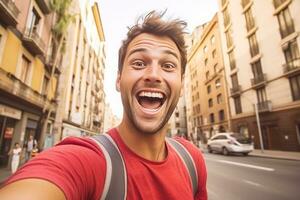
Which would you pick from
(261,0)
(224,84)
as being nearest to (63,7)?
(261,0)

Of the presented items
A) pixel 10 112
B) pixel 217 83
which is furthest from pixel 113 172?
pixel 217 83

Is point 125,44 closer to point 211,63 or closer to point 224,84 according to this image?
point 224,84

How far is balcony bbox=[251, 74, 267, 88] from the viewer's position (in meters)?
19.9

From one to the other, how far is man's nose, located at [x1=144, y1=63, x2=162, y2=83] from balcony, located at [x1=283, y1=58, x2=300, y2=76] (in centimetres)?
1897

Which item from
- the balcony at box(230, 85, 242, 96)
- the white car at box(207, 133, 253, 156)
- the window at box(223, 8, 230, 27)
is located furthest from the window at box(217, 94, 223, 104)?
the white car at box(207, 133, 253, 156)

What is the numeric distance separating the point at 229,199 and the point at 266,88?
18222mm

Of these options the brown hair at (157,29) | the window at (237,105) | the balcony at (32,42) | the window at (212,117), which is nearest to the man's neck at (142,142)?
the brown hair at (157,29)

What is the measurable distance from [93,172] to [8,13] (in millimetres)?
11503

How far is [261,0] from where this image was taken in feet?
67.8

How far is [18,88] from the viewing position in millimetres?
10727

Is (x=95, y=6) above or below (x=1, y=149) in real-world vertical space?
above

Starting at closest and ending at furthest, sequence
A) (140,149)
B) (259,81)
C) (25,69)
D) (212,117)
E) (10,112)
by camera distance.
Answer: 1. (140,149)
2. (10,112)
3. (25,69)
4. (259,81)
5. (212,117)

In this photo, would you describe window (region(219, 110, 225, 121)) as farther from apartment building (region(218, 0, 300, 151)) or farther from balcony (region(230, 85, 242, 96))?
balcony (region(230, 85, 242, 96))

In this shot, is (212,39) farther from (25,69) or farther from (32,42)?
(25,69)
